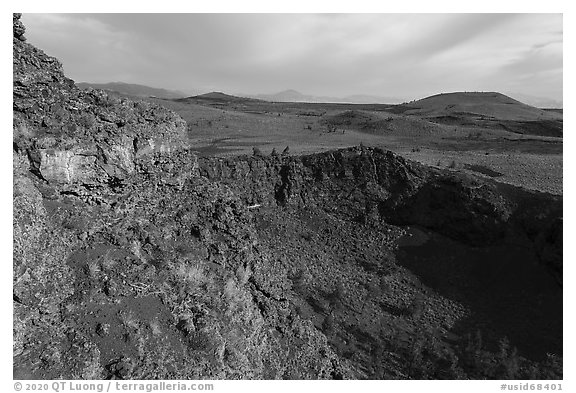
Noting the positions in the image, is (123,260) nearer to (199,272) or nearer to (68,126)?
(199,272)

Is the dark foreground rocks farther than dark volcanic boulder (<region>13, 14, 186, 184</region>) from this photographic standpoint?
No

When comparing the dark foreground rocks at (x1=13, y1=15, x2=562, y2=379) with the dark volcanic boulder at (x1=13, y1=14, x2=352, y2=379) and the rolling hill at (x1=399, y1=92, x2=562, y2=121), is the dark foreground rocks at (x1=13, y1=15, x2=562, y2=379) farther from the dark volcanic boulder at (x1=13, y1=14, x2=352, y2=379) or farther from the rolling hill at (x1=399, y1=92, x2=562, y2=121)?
the rolling hill at (x1=399, y1=92, x2=562, y2=121)

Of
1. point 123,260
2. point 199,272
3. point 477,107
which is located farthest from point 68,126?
point 477,107

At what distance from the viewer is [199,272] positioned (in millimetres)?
11078

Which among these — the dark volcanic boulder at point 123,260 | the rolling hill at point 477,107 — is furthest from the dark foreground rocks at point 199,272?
the rolling hill at point 477,107

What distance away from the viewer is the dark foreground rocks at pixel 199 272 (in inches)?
356

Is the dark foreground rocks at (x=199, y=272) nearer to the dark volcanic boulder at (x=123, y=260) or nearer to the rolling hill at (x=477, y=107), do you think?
the dark volcanic boulder at (x=123, y=260)

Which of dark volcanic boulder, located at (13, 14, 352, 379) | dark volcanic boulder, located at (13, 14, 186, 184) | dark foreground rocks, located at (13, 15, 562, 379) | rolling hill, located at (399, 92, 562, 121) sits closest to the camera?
dark volcanic boulder, located at (13, 14, 352, 379)

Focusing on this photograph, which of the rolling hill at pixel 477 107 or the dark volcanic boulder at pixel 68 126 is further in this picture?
the rolling hill at pixel 477 107

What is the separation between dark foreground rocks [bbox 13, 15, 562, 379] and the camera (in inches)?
356

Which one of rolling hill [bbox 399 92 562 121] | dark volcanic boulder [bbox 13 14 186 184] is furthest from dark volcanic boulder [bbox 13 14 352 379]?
rolling hill [bbox 399 92 562 121]

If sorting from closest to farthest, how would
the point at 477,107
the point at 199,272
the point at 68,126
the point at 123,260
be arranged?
the point at 123,260 → the point at 68,126 → the point at 199,272 → the point at 477,107

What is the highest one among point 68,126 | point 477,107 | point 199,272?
point 477,107

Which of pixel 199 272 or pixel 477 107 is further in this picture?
pixel 477 107
